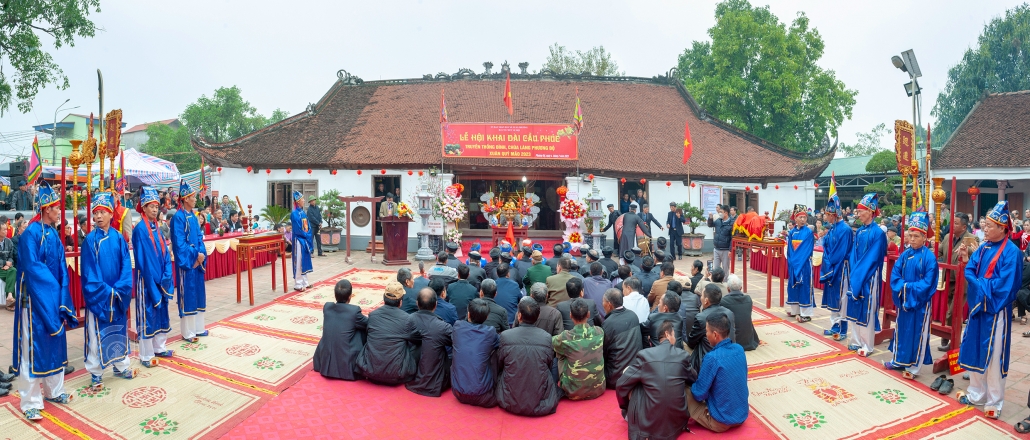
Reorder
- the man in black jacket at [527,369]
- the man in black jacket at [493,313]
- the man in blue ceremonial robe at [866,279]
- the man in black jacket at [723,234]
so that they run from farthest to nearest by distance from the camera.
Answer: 1. the man in black jacket at [723,234]
2. the man in blue ceremonial robe at [866,279]
3. the man in black jacket at [493,313]
4. the man in black jacket at [527,369]

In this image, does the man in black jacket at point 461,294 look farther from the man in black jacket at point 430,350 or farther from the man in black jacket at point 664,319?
the man in black jacket at point 664,319

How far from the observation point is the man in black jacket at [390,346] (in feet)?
18.9

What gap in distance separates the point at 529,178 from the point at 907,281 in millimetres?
11995

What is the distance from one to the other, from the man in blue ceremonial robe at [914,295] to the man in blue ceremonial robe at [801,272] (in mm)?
2039

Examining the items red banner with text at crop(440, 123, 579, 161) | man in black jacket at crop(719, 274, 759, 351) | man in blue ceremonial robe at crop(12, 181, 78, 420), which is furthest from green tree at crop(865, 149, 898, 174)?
man in blue ceremonial robe at crop(12, 181, 78, 420)

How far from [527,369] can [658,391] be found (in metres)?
1.22

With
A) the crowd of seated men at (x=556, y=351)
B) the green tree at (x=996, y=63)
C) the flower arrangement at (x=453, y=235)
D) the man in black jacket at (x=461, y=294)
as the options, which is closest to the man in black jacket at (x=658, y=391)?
the crowd of seated men at (x=556, y=351)

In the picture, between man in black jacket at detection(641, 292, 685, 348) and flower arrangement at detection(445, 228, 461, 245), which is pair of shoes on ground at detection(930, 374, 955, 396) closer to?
man in black jacket at detection(641, 292, 685, 348)

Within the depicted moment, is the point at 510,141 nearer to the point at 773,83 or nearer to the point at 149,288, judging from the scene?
the point at 149,288

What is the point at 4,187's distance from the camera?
1961 cm

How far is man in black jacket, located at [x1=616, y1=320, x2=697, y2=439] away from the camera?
455cm

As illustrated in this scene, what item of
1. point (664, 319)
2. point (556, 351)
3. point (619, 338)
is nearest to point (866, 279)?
point (664, 319)

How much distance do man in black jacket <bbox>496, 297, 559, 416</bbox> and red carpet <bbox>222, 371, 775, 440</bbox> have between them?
0.12 metres

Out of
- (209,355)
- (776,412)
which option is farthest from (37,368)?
(776,412)
